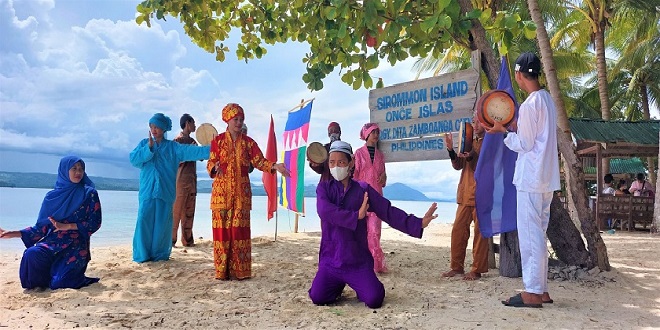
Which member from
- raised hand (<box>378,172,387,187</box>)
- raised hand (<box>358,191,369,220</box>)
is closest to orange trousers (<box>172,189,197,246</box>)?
raised hand (<box>378,172,387,187</box>)

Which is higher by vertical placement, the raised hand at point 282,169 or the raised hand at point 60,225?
the raised hand at point 282,169

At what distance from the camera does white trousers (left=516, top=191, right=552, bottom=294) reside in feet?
Answer: 11.0

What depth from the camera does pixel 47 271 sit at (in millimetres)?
4246

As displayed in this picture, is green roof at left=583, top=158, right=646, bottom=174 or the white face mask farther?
green roof at left=583, top=158, right=646, bottom=174

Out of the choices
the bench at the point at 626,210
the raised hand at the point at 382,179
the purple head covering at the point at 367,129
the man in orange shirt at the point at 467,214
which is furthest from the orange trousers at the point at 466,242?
the bench at the point at 626,210

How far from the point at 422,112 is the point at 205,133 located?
2.48 m

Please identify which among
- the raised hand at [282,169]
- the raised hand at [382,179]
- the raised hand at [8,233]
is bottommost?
the raised hand at [8,233]

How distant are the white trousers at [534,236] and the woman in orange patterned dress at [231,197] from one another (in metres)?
2.24

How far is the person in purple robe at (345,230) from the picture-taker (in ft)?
11.6

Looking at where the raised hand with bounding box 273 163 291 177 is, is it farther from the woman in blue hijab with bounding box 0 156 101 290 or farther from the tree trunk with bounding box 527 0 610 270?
the tree trunk with bounding box 527 0 610 270

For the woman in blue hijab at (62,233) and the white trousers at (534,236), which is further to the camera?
the woman in blue hijab at (62,233)

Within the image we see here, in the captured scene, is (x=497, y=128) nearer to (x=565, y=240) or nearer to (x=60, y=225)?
(x=565, y=240)

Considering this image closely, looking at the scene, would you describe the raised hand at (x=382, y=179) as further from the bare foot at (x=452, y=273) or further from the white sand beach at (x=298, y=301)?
the bare foot at (x=452, y=273)

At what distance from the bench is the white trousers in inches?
353
